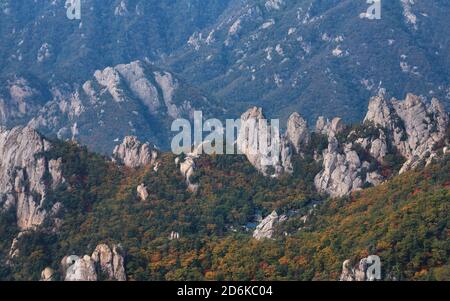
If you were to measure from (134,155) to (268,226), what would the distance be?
69.3ft

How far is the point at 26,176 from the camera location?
121250 millimetres

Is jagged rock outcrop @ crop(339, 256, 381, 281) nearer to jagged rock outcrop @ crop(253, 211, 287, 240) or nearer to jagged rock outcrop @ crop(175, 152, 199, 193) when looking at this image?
jagged rock outcrop @ crop(253, 211, 287, 240)

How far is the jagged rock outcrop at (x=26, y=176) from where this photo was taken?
119681 millimetres

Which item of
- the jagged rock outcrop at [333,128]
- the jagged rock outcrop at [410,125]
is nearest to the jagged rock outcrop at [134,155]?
the jagged rock outcrop at [333,128]

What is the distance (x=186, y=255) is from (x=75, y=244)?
34.1 feet

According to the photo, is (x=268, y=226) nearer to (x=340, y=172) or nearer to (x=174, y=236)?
(x=174, y=236)

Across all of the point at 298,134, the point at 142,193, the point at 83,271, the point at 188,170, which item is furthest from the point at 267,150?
the point at 83,271

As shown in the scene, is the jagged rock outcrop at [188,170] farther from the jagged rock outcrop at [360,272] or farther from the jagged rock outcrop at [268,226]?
the jagged rock outcrop at [360,272]

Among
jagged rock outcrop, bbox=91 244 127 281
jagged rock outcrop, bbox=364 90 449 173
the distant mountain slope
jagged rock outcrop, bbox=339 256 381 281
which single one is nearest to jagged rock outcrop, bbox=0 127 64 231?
the distant mountain slope

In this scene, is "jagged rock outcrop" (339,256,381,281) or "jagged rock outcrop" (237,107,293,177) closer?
"jagged rock outcrop" (339,256,381,281)

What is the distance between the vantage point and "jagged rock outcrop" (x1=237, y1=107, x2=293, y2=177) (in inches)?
4984

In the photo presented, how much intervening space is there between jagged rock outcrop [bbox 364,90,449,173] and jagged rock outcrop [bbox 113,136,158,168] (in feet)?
61.9
